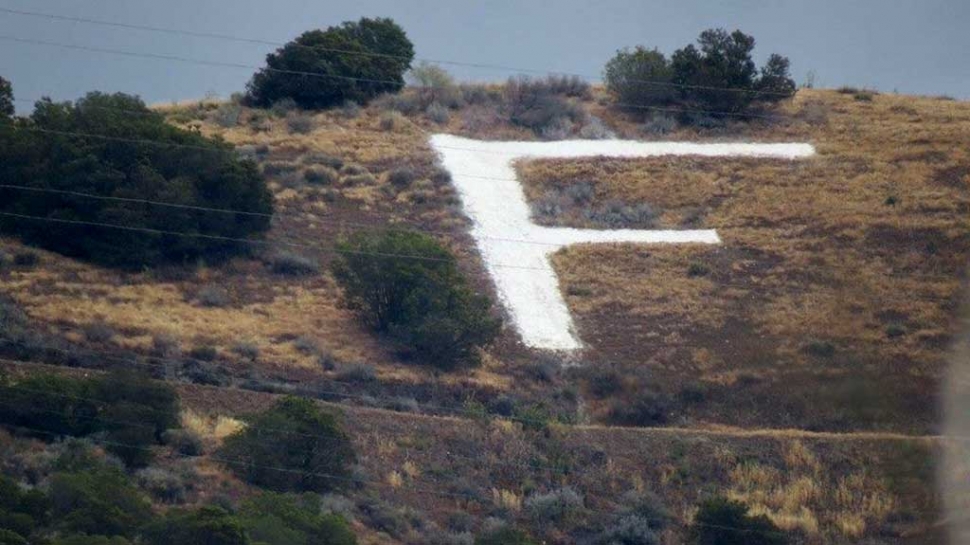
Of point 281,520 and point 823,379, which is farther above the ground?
point 823,379

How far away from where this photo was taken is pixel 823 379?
56.7 feet

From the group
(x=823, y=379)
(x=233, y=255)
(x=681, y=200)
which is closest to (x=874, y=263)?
(x=681, y=200)

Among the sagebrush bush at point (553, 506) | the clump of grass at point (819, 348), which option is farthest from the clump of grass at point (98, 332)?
the clump of grass at point (819, 348)

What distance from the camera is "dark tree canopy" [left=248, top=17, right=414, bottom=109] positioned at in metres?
49.1

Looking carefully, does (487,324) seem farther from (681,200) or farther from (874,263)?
(681,200)

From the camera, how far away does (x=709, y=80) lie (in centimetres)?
5016

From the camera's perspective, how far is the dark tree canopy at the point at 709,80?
1983 inches

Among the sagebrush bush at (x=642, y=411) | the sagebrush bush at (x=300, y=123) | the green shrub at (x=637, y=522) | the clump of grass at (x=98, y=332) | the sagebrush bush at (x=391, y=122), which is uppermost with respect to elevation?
the sagebrush bush at (x=391, y=122)

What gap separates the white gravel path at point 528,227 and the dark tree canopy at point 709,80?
3.53m

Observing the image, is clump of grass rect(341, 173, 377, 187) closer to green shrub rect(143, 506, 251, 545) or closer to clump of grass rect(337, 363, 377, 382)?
clump of grass rect(337, 363, 377, 382)

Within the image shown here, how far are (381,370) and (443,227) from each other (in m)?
10.2

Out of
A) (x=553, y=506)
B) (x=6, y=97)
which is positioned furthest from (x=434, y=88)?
(x=553, y=506)

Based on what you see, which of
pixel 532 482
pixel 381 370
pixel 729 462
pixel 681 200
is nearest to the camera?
pixel 532 482

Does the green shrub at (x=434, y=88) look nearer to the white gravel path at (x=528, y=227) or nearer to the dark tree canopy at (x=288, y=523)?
the white gravel path at (x=528, y=227)
